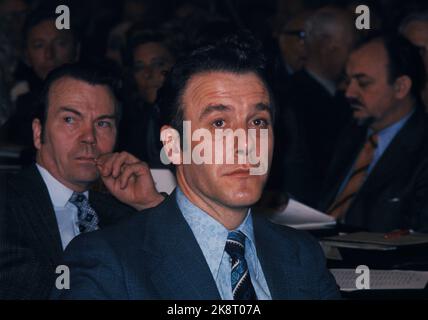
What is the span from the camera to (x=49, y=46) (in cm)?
706

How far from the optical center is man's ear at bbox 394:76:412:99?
219 inches

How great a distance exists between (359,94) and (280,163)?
79cm

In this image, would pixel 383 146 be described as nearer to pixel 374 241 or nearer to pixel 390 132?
pixel 390 132

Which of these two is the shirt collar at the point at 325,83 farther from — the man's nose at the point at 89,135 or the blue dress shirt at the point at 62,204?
the blue dress shirt at the point at 62,204

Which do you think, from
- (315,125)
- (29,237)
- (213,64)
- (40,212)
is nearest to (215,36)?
(315,125)

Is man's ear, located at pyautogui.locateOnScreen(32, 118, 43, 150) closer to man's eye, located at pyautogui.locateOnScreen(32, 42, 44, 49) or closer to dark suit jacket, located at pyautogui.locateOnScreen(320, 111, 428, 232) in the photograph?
dark suit jacket, located at pyautogui.locateOnScreen(320, 111, 428, 232)

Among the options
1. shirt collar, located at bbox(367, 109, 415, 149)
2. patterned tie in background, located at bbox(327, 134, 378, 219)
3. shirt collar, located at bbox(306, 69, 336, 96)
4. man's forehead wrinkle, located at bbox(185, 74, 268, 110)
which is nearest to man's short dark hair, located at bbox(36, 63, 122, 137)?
man's forehead wrinkle, located at bbox(185, 74, 268, 110)

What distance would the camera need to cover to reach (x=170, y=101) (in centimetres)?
284

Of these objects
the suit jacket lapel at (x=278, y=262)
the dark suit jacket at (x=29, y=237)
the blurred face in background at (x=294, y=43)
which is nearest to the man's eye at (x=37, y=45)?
the blurred face in background at (x=294, y=43)

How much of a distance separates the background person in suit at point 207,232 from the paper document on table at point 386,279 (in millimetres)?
711

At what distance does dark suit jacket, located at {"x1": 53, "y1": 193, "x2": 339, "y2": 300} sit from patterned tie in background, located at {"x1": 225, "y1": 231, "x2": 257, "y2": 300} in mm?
68

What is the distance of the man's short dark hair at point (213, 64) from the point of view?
2.76 metres
